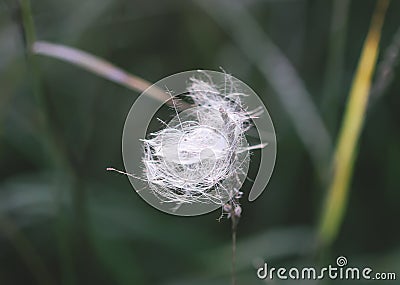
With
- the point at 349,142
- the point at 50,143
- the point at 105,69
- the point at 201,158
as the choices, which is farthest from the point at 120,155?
the point at 201,158

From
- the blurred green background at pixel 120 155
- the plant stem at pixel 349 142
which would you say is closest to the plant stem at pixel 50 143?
the blurred green background at pixel 120 155

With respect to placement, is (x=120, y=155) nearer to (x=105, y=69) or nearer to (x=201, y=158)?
(x=105, y=69)

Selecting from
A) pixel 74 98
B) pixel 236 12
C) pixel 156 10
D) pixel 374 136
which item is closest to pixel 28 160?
pixel 74 98

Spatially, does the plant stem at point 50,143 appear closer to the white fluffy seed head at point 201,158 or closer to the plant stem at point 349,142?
the white fluffy seed head at point 201,158

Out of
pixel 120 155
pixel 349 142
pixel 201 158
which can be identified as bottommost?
pixel 201 158

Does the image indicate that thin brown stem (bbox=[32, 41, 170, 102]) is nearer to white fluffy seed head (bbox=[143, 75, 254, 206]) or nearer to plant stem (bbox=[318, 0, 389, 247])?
white fluffy seed head (bbox=[143, 75, 254, 206])

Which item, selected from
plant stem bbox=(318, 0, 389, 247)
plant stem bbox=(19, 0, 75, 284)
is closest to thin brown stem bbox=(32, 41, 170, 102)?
plant stem bbox=(19, 0, 75, 284)

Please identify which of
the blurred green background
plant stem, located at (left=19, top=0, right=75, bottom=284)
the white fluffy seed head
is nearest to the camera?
the white fluffy seed head
